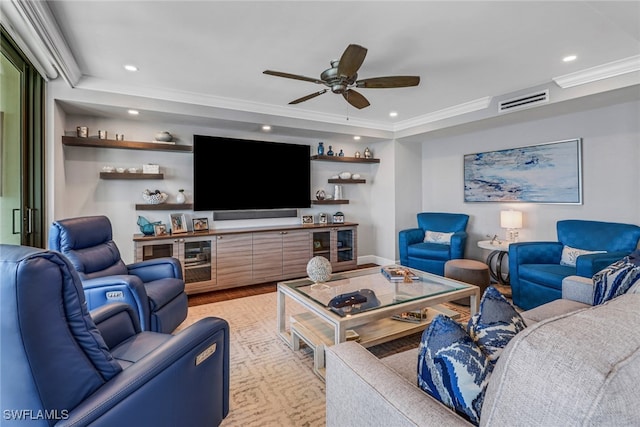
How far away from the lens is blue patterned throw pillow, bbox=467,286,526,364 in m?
0.90

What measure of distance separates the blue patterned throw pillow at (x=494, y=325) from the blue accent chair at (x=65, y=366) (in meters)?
1.06

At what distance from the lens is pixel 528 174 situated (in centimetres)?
405

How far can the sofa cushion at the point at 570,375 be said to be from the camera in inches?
20.7

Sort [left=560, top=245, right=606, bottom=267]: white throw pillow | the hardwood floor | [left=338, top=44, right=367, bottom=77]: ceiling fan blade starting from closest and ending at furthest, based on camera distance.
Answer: [left=338, top=44, right=367, bottom=77]: ceiling fan blade < [left=560, top=245, right=606, bottom=267]: white throw pillow < the hardwood floor

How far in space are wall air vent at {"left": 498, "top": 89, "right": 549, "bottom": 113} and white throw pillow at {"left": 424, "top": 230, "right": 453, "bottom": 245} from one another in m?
1.81

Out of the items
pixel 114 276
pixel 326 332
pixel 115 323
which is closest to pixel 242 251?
pixel 114 276

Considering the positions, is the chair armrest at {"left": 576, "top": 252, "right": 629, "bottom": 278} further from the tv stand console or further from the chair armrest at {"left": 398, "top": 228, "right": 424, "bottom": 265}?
the tv stand console

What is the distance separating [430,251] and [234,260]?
8.56 ft

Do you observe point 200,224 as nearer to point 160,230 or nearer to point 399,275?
point 160,230

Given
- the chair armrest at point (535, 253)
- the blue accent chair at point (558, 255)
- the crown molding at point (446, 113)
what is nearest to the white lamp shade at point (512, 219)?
the blue accent chair at point (558, 255)

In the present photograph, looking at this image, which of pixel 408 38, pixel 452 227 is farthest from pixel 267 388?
pixel 452 227

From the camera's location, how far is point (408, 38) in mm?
2342

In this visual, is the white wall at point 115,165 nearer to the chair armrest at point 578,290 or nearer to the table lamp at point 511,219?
the table lamp at point 511,219

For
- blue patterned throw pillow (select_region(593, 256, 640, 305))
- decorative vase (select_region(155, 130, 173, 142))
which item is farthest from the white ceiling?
blue patterned throw pillow (select_region(593, 256, 640, 305))
